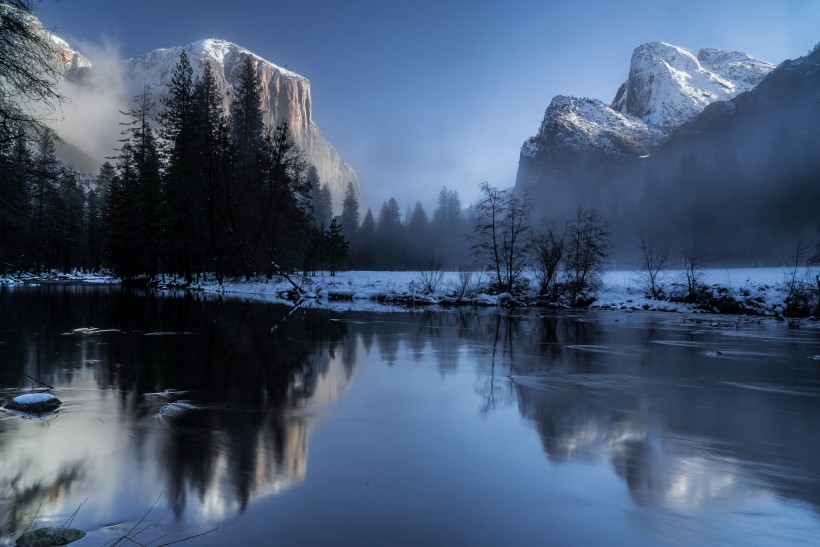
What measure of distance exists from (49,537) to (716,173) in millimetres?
127434

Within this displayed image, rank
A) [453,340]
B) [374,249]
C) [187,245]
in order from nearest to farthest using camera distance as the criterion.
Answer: [453,340] → [187,245] → [374,249]

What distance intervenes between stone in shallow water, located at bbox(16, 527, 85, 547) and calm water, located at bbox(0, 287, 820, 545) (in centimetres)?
10

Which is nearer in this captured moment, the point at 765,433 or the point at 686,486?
the point at 686,486

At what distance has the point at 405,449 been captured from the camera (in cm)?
504

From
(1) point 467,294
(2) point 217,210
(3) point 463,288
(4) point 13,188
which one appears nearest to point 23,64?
(4) point 13,188

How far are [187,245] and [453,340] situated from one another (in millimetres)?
37149

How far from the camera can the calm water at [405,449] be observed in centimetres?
343

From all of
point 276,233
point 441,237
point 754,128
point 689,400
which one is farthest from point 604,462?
point 754,128

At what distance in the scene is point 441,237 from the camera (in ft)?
388

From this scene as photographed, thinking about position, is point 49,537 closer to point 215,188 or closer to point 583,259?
point 583,259

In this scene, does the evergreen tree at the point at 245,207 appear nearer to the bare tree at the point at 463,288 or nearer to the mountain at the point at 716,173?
the bare tree at the point at 463,288

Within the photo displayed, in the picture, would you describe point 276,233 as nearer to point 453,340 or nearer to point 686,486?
point 453,340

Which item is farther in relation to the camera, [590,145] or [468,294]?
[590,145]

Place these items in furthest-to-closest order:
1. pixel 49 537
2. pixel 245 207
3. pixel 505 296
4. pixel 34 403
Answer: pixel 245 207 → pixel 505 296 → pixel 34 403 → pixel 49 537
